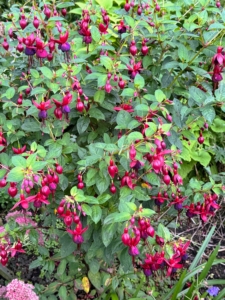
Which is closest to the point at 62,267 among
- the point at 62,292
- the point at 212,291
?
the point at 62,292

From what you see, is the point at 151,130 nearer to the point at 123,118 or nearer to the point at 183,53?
the point at 123,118

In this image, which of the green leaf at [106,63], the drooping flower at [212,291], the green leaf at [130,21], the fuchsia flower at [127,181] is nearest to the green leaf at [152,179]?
the fuchsia flower at [127,181]

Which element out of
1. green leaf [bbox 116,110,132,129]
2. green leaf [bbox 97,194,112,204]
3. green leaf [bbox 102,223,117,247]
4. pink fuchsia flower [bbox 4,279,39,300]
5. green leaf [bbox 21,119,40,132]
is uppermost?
green leaf [bbox 116,110,132,129]

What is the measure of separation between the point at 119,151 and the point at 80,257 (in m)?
0.80

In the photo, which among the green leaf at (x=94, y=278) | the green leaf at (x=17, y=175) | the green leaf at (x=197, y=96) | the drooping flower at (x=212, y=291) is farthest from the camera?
the drooping flower at (x=212, y=291)

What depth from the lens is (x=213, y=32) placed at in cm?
123

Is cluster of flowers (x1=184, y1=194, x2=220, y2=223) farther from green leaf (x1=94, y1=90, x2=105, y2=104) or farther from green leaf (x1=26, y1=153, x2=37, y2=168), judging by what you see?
green leaf (x1=26, y1=153, x2=37, y2=168)

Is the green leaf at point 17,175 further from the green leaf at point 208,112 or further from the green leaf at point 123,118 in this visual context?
the green leaf at point 208,112

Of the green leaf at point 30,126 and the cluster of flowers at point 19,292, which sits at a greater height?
the green leaf at point 30,126

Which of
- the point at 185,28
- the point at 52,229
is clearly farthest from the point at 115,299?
the point at 185,28

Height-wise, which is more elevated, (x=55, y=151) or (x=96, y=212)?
(x=55, y=151)

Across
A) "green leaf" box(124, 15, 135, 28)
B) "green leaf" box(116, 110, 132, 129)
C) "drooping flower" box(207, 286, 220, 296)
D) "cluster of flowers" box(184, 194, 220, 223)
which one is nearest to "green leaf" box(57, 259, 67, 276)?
"cluster of flowers" box(184, 194, 220, 223)

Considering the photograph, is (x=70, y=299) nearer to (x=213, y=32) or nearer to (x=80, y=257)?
(x=80, y=257)

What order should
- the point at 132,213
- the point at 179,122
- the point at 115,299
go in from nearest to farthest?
the point at 132,213, the point at 179,122, the point at 115,299
